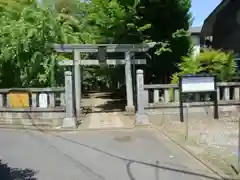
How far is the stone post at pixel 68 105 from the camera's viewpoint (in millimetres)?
12742

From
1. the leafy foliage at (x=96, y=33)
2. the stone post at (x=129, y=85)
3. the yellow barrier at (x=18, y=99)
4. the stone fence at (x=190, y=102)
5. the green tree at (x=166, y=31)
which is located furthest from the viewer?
the green tree at (x=166, y=31)

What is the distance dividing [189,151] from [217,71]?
22.0 feet

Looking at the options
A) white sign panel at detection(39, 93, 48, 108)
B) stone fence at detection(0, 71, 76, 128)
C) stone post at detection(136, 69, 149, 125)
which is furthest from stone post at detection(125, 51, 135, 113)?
white sign panel at detection(39, 93, 48, 108)

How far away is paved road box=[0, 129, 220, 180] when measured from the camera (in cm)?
708

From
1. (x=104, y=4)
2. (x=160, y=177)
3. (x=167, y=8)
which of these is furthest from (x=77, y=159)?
(x=104, y=4)

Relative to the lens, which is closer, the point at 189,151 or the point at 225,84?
the point at 189,151

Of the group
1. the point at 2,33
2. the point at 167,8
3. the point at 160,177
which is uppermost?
the point at 167,8

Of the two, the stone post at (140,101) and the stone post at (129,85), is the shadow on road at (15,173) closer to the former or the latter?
the stone post at (140,101)

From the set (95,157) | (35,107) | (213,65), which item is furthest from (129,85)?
(95,157)

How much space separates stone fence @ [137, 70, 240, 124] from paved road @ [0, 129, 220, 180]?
171 centimetres

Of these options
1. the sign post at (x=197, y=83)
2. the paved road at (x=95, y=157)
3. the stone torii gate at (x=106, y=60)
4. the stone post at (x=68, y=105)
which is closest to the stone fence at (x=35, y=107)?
the stone post at (x=68, y=105)

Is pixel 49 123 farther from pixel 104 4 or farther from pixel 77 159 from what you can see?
pixel 104 4

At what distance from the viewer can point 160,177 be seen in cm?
682

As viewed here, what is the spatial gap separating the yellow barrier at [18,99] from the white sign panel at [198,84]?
5678mm
